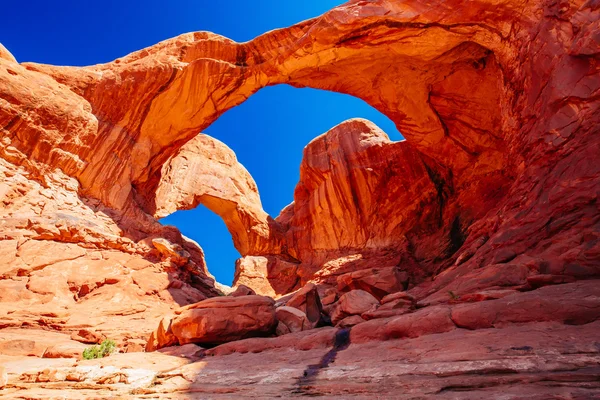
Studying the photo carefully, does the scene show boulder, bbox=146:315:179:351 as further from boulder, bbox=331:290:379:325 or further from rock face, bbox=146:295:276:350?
boulder, bbox=331:290:379:325

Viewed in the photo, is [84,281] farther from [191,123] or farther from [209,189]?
[209,189]

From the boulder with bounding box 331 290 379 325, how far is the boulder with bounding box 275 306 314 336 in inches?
33.2

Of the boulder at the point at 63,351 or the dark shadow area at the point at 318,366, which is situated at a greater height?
the boulder at the point at 63,351

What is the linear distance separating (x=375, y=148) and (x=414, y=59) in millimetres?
8888

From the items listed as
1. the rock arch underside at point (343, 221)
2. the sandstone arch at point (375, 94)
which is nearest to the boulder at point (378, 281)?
the rock arch underside at point (343, 221)

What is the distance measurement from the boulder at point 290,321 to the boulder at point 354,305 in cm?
84

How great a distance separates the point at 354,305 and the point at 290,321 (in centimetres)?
198

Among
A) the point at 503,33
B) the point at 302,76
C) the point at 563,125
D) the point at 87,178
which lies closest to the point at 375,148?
the point at 302,76

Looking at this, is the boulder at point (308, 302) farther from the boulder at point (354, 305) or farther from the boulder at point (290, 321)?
the boulder at point (354, 305)

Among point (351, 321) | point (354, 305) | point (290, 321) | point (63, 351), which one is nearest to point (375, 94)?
point (354, 305)

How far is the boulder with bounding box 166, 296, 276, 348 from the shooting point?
1012 centimetres

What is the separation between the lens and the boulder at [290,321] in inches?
420

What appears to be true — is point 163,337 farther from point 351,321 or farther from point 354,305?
point 354,305

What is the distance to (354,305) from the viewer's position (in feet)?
34.5
